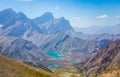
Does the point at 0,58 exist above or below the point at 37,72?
above

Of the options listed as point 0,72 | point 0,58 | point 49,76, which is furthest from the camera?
point 49,76

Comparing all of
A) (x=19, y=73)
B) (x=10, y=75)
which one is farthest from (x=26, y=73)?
(x=10, y=75)

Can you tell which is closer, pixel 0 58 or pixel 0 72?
pixel 0 72

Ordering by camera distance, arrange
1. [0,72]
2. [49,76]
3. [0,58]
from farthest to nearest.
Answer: [49,76] → [0,58] → [0,72]

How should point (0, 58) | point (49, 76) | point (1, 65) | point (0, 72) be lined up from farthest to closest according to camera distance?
point (49, 76) → point (0, 58) → point (1, 65) → point (0, 72)

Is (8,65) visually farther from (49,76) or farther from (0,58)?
(49,76)

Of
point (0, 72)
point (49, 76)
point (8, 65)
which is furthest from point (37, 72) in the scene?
point (0, 72)

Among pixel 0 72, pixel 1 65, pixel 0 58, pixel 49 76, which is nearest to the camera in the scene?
pixel 0 72

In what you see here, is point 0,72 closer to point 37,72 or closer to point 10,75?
point 10,75

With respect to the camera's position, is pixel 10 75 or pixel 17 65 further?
pixel 17 65
